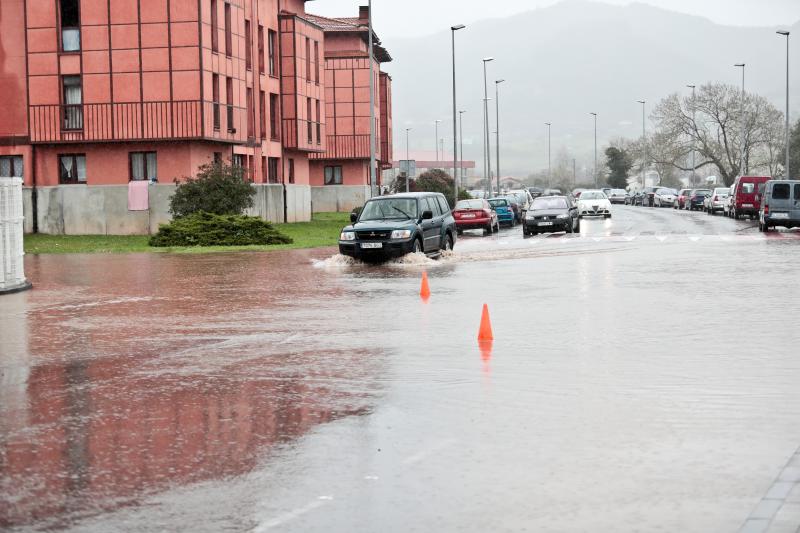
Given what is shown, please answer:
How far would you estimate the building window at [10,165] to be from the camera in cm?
4797

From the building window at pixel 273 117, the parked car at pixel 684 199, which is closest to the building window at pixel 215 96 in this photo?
the building window at pixel 273 117

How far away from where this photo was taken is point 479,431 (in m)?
8.70

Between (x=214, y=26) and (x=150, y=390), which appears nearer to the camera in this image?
(x=150, y=390)

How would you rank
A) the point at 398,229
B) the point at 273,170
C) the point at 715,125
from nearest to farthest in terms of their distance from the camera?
the point at 398,229
the point at 273,170
the point at 715,125

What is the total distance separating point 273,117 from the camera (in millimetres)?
58781

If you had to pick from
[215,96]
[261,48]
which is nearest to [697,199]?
[261,48]

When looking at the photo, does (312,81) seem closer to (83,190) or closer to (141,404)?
(83,190)

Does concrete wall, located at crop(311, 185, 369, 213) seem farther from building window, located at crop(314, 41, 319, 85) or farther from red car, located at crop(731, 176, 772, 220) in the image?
red car, located at crop(731, 176, 772, 220)

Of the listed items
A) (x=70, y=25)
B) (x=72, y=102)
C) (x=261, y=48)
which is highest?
(x=261, y=48)

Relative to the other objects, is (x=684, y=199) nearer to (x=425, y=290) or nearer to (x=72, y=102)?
(x=72, y=102)

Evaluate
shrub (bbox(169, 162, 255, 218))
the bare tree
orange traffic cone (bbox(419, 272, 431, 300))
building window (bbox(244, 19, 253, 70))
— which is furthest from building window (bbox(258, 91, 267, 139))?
the bare tree

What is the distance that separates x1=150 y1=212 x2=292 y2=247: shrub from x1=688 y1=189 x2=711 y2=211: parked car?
47.7m

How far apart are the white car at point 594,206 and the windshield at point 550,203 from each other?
17488mm

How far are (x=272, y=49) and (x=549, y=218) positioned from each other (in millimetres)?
19861
